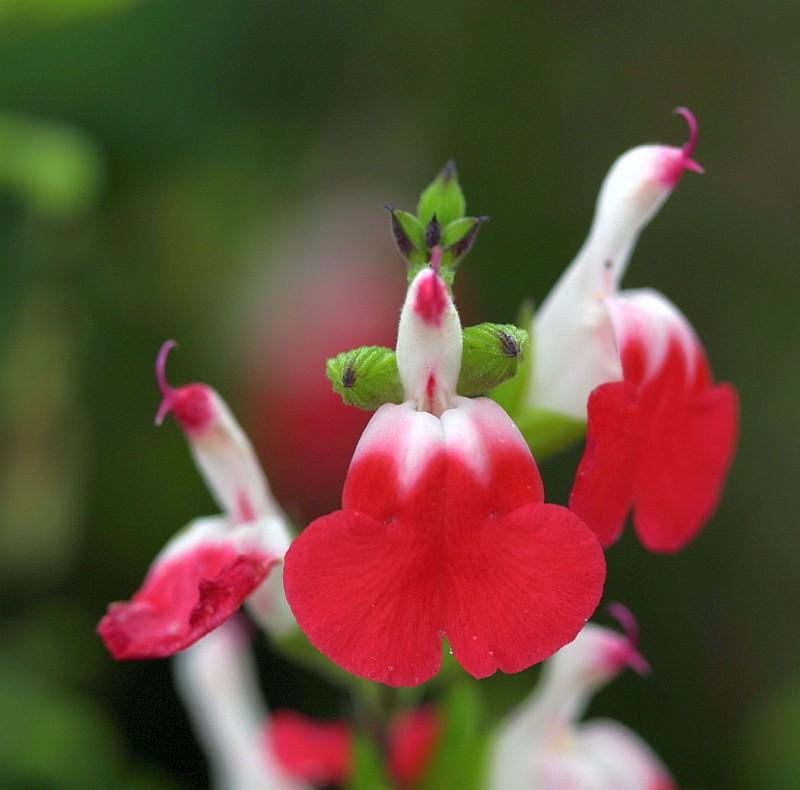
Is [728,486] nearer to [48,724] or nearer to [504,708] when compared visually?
[504,708]

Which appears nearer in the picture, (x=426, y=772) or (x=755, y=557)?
(x=426, y=772)

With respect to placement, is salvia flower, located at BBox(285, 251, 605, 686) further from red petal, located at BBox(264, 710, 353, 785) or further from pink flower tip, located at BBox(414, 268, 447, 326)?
red petal, located at BBox(264, 710, 353, 785)

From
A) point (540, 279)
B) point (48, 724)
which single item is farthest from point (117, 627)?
point (540, 279)

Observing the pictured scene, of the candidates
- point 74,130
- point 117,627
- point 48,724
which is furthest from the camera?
point 74,130

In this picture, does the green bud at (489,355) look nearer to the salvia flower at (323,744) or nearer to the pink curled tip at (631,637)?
the pink curled tip at (631,637)

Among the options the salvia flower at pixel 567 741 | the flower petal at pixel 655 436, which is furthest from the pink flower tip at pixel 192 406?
the salvia flower at pixel 567 741
